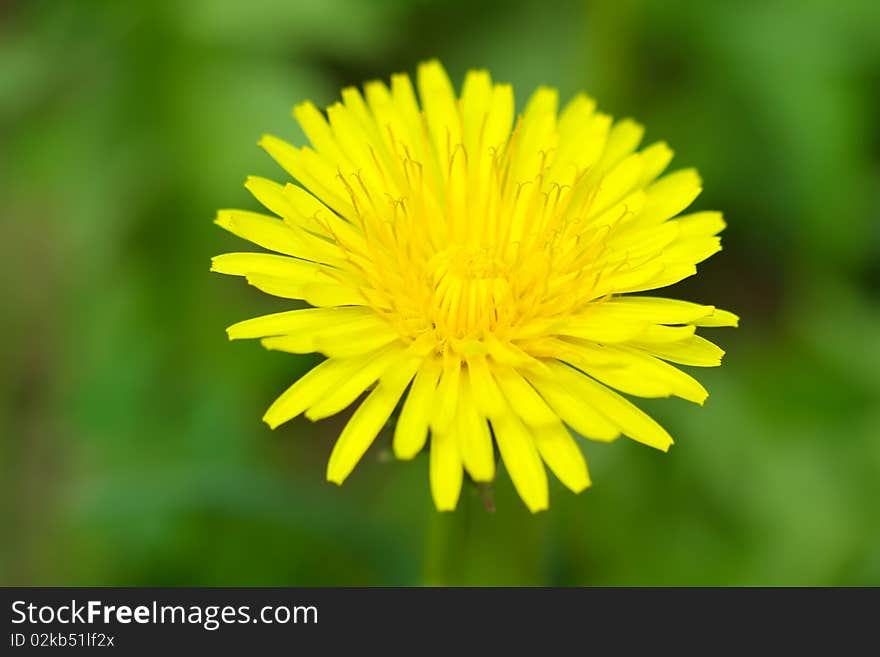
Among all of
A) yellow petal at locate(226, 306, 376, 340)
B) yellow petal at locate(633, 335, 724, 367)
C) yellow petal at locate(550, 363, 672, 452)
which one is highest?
yellow petal at locate(226, 306, 376, 340)

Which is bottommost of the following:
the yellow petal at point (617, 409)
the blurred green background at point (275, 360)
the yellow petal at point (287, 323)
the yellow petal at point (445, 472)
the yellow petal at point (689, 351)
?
the yellow petal at point (445, 472)

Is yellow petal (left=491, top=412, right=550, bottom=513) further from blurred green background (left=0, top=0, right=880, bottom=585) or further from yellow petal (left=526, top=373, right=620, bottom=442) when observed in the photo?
blurred green background (left=0, top=0, right=880, bottom=585)

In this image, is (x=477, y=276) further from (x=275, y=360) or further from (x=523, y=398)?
(x=275, y=360)

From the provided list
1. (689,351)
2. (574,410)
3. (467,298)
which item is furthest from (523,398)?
(689,351)

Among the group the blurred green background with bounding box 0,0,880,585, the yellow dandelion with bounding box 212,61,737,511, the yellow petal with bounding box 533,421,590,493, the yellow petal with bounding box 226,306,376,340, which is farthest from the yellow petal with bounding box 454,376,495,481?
the blurred green background with bounding box 0,0,880,585

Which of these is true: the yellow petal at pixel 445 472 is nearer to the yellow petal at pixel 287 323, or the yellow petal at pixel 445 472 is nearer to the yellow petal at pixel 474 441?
the yellow petal at pixel 474 441

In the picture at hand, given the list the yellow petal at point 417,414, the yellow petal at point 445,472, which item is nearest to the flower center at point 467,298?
the yellow petal at point 417,414

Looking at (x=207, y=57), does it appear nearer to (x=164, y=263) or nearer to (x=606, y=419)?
(x=164, y=263)

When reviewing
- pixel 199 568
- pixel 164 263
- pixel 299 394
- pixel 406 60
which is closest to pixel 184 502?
pixel 199 568
